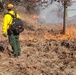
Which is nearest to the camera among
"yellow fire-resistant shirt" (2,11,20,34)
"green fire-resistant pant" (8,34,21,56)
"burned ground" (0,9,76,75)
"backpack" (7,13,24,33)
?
"burned ground" (0,9,76,75)

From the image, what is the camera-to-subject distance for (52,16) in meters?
40.2

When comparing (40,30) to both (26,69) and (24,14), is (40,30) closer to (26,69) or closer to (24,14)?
(24,14)

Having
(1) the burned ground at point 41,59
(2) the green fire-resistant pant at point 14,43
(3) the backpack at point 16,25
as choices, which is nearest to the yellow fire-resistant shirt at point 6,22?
(3) the backpack at point 16,25

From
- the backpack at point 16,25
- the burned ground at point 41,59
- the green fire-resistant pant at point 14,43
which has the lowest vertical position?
the burned ground at point 41,59

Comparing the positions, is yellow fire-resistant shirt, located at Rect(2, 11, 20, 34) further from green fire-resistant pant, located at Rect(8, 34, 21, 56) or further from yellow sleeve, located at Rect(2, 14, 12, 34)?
green fire-resistant pant, located at Rect(8, 34, 21, 56)

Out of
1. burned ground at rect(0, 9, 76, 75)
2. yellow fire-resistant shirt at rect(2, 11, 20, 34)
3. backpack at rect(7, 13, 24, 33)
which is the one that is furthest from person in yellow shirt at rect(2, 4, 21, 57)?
burned ground at rect(0, 9, 76, 75)

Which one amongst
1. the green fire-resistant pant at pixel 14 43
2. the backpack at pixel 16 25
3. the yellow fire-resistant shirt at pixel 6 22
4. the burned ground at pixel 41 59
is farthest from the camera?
the green fire-resistant pant at pixel 14 43

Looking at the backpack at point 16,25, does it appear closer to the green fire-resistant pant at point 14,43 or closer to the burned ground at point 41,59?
the green fire-resistant pant at point 14,43

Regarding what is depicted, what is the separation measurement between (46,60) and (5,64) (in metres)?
1.40

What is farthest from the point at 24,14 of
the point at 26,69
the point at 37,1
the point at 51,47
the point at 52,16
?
the point at 26,69

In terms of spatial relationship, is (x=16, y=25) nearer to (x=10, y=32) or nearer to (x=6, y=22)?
(x=10, y=32)

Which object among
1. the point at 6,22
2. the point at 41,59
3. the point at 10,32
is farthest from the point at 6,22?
the point at 41,59

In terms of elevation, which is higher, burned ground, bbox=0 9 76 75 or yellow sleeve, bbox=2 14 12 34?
yellow sleeve, bbox=2 14 12 34

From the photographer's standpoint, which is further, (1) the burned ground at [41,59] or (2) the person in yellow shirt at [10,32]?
(2) the person in yellow shirt at [10,32]
